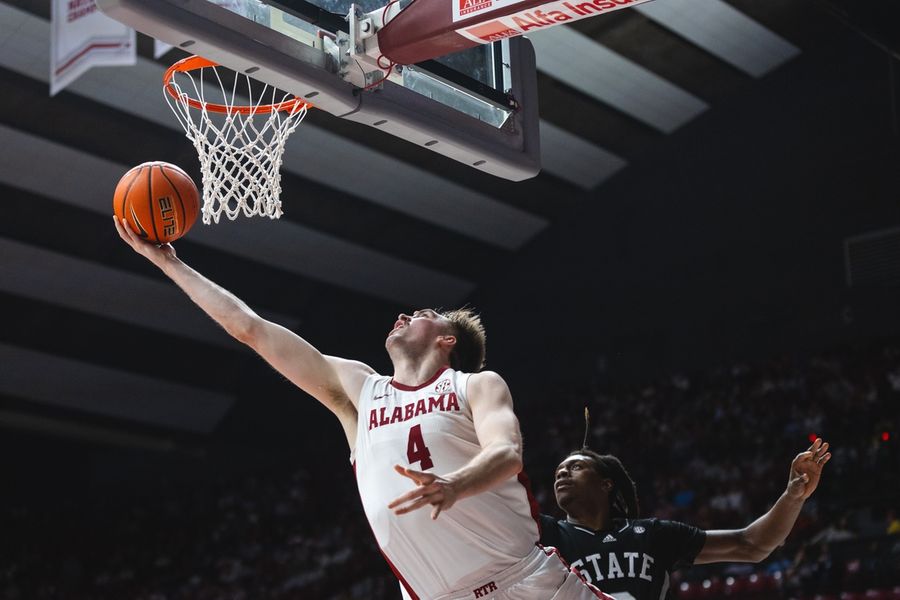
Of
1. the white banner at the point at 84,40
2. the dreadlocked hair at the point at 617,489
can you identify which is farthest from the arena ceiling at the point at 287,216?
the dreadlocked hair at the point at 617,489

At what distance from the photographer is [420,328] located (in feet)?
13.3

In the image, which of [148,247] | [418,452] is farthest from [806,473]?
[148,247]

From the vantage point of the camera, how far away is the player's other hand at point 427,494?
304 centimetres

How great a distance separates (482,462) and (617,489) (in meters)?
1.83

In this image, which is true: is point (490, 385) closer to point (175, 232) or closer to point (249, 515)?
point (175, 232)

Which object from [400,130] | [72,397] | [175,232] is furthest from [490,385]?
[72,397]

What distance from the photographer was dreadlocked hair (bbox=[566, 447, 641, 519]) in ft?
16.1

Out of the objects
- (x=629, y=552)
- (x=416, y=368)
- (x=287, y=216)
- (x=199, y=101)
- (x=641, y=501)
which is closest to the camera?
(x=416, y=368)

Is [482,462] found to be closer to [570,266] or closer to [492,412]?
[492,412]

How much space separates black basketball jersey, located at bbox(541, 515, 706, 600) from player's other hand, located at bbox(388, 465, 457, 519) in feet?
5.15

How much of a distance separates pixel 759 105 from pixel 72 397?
12.3 m

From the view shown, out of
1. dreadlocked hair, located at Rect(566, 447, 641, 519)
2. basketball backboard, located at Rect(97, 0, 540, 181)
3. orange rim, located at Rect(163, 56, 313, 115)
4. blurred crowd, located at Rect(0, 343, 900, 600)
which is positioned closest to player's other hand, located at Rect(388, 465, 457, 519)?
dreadlocked hair, located at Rect(566, 447, 641, 519)

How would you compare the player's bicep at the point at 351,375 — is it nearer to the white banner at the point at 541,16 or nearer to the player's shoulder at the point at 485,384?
the player's shoulder at the point at 485,384

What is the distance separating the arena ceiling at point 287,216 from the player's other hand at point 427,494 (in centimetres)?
1180
